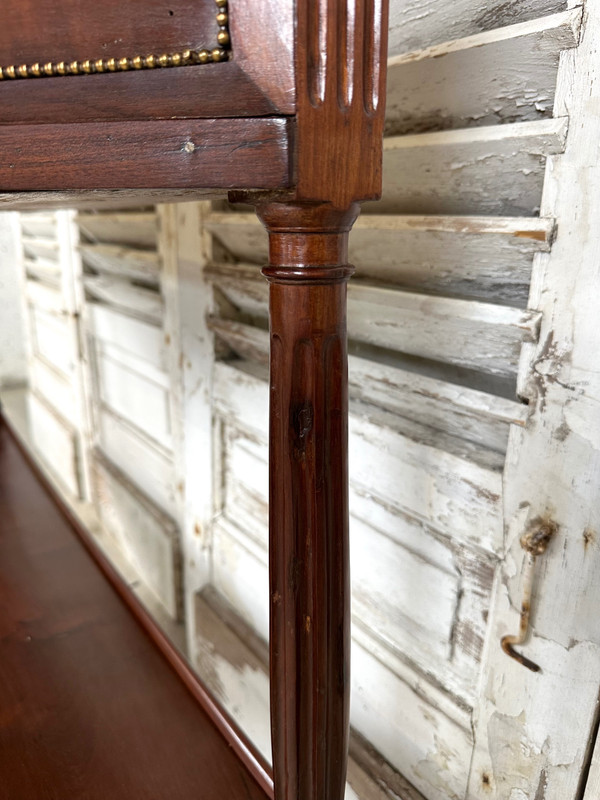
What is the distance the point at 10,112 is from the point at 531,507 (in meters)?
0.65

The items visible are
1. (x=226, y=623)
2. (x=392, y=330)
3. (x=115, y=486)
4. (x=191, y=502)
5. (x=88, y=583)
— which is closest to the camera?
(x=392, y=330)

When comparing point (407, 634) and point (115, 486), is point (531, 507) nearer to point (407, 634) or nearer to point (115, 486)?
point (407, 634)

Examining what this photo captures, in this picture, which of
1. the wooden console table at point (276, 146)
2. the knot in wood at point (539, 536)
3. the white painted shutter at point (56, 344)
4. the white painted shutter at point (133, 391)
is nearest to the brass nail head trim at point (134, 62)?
the wooden console table at point (276, 146)

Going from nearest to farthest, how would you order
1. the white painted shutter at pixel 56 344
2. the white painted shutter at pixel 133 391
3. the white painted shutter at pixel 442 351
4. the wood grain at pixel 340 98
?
the wood grain at pixel 340 98 < the white painted shutter at pixel 442 351 < the white painted shutter at pixel 133 391 < the white painted shutter at pixel 56 344

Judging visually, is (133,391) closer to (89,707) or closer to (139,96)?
(89,707)

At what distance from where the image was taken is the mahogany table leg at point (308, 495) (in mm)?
427

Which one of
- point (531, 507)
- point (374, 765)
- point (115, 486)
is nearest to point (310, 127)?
point (531, 507)

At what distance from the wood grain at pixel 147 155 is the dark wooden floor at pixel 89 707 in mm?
693

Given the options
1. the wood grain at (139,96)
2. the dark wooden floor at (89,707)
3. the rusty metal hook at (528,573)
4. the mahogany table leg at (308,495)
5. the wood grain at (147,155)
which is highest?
the wood grain at (139,96)

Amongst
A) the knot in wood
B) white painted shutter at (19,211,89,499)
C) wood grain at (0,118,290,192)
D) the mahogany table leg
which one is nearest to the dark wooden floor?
the mahogany table leg

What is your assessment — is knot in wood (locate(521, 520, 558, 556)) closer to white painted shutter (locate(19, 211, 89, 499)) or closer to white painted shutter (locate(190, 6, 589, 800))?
white painted shutter (locate(190, 6, 589, 800))

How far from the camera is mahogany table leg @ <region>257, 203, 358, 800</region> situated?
427 mm

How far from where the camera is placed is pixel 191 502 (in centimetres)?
154

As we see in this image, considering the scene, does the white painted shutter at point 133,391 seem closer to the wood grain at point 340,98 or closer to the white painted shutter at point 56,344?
the white painted shutter at point 56,344
